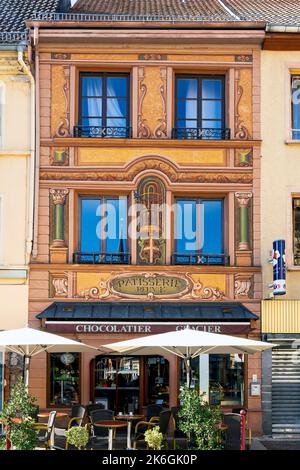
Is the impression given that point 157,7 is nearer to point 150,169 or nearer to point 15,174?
point 150,169

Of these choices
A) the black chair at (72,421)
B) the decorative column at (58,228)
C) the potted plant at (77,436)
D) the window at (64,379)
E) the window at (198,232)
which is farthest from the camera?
the window at (198,232)

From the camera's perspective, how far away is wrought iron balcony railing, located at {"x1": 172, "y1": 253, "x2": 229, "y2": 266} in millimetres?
22125

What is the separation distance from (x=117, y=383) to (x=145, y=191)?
4.74 metres

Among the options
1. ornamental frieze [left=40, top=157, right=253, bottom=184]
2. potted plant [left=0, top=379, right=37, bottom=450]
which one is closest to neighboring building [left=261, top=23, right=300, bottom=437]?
ornamental frieze [left=40, top=157, right=253, bottom=184]

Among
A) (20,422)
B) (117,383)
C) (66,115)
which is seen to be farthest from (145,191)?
(20,422)

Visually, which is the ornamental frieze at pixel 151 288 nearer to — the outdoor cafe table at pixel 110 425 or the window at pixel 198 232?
the window at pixel 198 232

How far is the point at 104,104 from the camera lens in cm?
2264

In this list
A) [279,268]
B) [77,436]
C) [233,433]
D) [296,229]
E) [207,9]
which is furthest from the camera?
[207,9]

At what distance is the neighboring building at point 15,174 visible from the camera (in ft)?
71.4

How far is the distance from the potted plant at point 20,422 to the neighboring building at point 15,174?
535 cm

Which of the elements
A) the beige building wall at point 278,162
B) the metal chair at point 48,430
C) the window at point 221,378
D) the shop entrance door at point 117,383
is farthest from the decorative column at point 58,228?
the metal chair at point 48,430

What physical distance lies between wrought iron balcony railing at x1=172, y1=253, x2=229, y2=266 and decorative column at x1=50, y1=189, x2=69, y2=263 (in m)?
2.74

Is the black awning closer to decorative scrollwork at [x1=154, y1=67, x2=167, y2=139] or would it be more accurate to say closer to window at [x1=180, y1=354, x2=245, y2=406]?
window at [x1=180, y1=354, x2=245, y2=406]

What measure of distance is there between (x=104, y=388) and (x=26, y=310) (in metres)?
2.68
